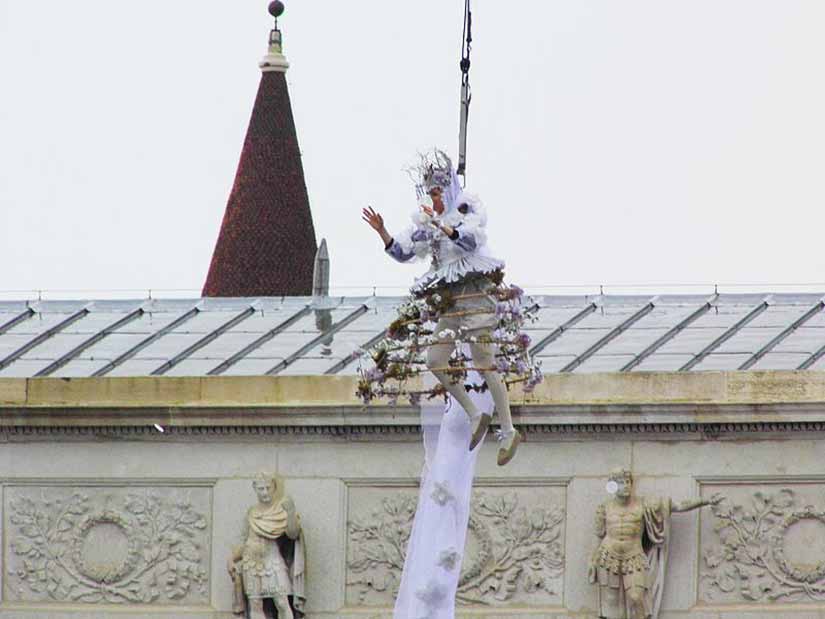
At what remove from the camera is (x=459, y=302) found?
4888 cm

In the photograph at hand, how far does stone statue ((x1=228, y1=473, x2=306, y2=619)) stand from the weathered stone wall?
298 mm

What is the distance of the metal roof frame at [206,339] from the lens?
72.1 m

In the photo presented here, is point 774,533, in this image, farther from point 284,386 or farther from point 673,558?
point 284,386

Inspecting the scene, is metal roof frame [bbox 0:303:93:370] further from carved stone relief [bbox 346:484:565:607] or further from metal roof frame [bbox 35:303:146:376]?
carved stone relief [bbox 346:484:565:607]

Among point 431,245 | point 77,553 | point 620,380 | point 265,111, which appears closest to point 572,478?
point 620,380

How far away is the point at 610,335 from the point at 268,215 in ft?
138

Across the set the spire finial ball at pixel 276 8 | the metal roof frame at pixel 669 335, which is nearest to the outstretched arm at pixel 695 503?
the metal roof frame at pixel 669 335

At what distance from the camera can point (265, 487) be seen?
69.6 m

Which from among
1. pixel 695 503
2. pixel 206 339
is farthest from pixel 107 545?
pixel 695 503

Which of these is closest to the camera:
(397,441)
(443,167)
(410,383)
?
(443,167)

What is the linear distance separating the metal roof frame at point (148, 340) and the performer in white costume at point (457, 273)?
23.8m

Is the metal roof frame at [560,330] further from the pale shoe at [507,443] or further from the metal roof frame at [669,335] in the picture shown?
the pale shoe at [507,443]

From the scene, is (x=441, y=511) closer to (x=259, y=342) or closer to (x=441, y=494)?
(x=441, y=494)

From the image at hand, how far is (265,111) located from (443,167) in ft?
220
